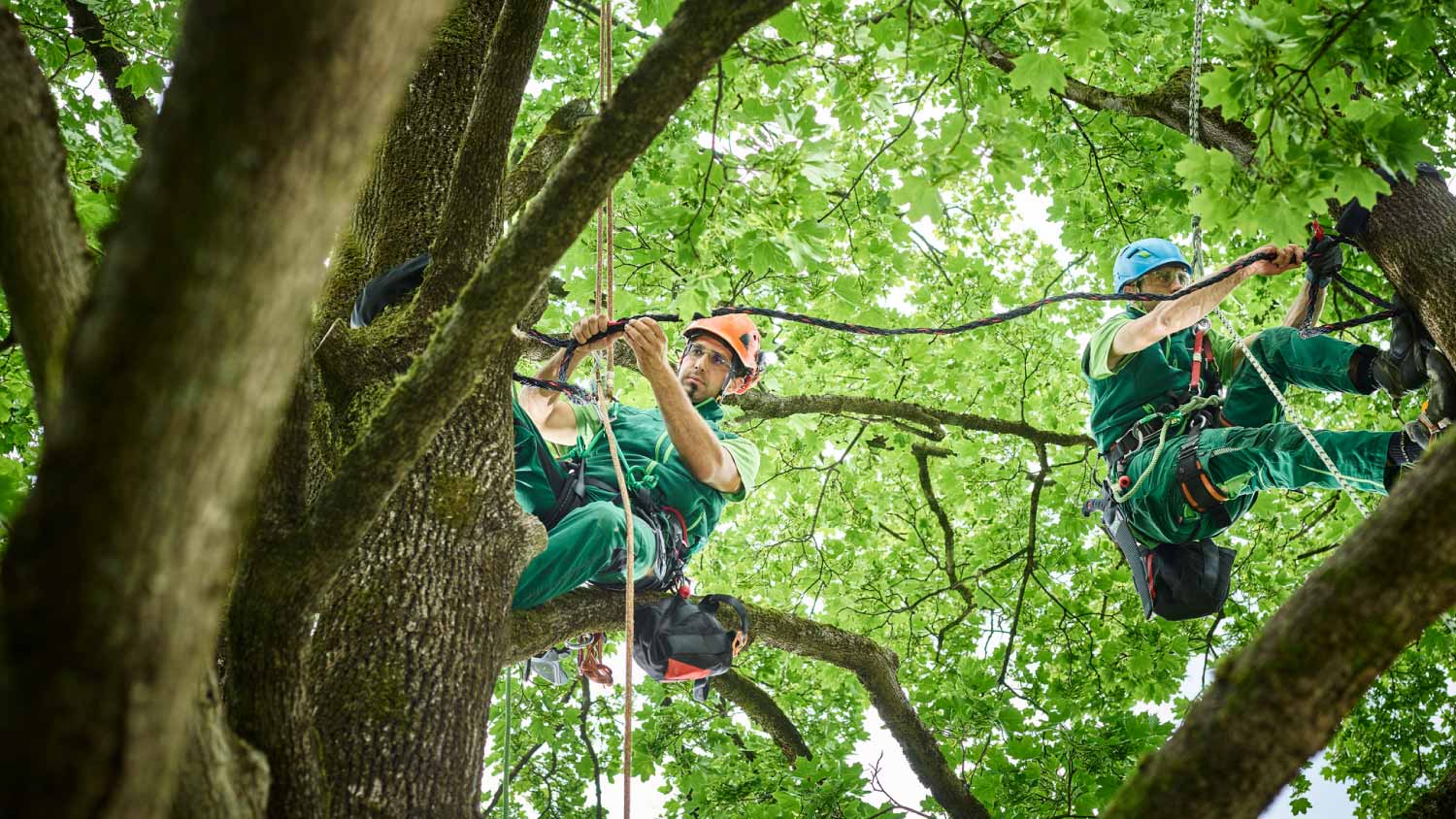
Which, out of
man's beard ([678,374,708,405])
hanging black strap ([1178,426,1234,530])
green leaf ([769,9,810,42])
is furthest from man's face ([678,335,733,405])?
hanging black strap ([1178,426,1234,530])

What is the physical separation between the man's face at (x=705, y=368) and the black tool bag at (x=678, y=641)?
1166mm

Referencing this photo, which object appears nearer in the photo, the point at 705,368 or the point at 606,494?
the point at 606,494

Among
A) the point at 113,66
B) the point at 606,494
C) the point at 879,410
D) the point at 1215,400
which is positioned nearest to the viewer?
the point at 606,494

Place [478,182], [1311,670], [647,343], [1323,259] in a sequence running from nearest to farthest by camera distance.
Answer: [1311,670], [478,182], [647,343], [1323,259]

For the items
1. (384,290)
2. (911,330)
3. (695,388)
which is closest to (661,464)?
(695,388)

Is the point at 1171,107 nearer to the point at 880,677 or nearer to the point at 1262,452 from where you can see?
the point at 1262,452

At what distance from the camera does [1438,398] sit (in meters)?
3.41

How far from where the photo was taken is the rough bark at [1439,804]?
2.02m

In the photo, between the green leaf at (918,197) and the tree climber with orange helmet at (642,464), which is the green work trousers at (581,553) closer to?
the tree climber with orange helmet at (642,464)

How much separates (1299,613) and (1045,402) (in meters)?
7.02

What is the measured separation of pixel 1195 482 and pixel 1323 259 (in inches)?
40.5

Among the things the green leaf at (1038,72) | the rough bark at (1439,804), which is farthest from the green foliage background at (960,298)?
the rough bark at (1439,804)

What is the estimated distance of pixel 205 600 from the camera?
99cm

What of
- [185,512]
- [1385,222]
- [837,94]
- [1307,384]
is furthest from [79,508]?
[1307,384]
